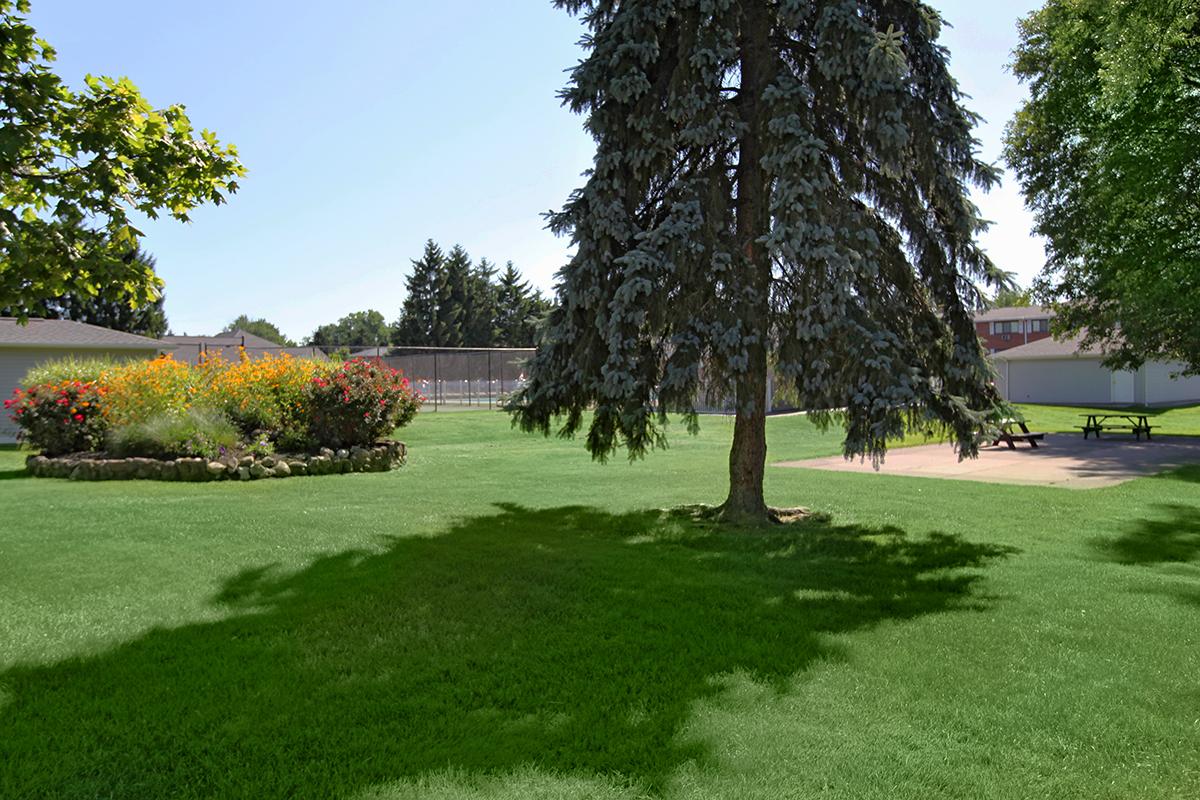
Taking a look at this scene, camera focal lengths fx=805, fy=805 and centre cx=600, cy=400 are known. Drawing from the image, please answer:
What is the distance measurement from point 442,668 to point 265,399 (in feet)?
35.7

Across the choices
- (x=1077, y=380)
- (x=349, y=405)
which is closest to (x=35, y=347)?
(x=349, y=405)

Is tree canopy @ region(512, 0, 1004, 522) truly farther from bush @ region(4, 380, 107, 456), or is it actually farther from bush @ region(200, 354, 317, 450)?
bush @ region(4, 380, 107, 456)

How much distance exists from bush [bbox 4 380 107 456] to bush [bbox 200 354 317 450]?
1.81m

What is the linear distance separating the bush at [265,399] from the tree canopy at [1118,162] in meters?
15.1

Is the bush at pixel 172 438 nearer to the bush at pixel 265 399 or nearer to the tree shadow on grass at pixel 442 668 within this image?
the bush at pixel 265 399

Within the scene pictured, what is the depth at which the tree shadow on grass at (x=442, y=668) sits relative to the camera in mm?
3232

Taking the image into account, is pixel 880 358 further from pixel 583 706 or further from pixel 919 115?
pixel 583 706

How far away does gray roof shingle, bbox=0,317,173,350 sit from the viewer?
66.7 feet

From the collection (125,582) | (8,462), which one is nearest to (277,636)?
(125,582)

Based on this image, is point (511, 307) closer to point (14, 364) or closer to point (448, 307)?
point (448, 307)

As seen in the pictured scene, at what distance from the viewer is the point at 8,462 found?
48.0ft

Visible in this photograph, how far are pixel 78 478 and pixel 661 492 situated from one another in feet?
28.8

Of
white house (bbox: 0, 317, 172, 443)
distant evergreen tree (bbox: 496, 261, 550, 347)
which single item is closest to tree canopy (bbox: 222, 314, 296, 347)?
distant evergreen tree (bbox: 496, 261, 550, 347)

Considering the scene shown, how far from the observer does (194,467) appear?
476 inches
